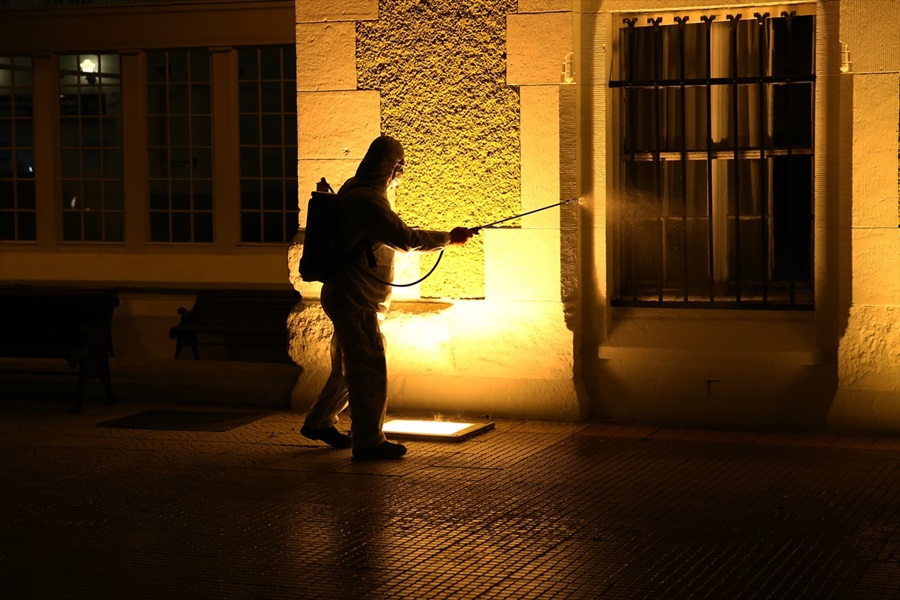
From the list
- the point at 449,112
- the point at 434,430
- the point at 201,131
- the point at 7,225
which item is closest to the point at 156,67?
the point at 201,131

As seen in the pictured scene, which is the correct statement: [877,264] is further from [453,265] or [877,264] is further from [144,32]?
[144,32]

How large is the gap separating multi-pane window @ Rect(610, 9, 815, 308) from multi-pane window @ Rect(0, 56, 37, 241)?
34.7 feet

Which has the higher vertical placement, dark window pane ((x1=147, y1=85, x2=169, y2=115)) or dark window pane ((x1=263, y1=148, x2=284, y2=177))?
dark window pane ((x1=147, y1=85, x2=169, y2=115))

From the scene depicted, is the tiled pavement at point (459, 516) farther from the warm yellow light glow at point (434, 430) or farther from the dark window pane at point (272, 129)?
the dark window pane at point (272, 129)

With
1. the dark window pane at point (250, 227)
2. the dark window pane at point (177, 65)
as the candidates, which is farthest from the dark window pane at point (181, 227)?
the dark window pane at point (177, 65)

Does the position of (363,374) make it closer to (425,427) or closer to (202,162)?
(425,427)

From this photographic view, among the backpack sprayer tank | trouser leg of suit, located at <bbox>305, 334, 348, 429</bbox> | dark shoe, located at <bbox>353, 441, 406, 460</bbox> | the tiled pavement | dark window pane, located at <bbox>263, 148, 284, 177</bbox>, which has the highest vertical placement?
dark window pane, located at <bbox>263, 148, 284, 177</bbox>

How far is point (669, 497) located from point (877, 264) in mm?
2525

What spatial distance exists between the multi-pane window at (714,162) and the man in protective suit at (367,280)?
200cm

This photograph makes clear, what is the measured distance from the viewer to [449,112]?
9.61m

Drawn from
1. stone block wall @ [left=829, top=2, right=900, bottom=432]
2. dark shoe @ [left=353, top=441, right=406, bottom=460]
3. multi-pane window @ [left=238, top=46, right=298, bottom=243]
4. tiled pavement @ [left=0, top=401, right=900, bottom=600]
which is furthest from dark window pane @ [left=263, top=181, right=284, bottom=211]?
stone block wall @ [left=829, top=2, right=900, bottom=432]

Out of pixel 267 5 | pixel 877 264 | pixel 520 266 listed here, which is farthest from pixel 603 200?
pixel 267 5

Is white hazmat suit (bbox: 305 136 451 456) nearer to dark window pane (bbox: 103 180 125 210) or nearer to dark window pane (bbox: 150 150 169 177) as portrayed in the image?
dark window pane (bbox: 150 150 169 177)

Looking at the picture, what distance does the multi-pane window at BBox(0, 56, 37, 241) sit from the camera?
18016mm
